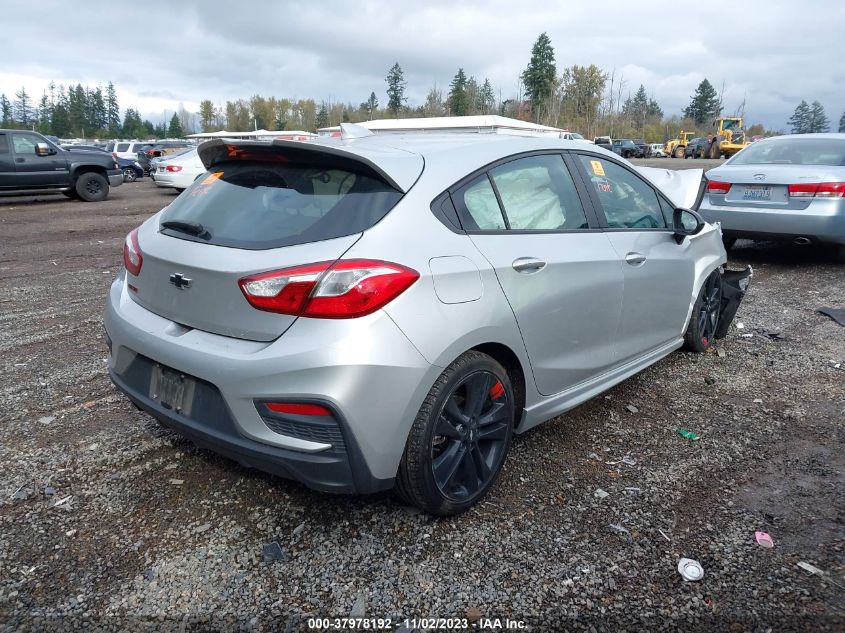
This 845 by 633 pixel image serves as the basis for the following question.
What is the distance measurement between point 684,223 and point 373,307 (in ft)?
8.80

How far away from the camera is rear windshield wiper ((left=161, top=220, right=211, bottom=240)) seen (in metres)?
2.58

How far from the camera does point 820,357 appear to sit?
480 centimetres

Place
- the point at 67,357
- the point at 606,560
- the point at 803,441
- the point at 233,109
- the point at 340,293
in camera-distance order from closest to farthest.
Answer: the point at 340,293, the point at 606,560, the point at 803,441, the point at 67,357, the point at 233,109

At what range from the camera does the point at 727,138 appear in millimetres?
49531

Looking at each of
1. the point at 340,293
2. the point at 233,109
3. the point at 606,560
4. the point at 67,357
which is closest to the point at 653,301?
the point at 606,560

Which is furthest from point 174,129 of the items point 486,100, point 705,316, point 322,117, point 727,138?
point 705,316

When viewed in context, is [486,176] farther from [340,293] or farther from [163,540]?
[163,540]

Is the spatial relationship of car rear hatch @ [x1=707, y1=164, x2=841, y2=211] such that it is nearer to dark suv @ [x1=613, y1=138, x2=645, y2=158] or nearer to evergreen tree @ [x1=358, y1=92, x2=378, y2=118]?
dark suv @ [x1=613, y1=138, x2=645, y2=158]

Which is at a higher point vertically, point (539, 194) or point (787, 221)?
point (539, 194)

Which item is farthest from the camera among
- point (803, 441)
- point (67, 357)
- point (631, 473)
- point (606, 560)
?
point (67, 357)

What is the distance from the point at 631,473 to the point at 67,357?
3.88 m

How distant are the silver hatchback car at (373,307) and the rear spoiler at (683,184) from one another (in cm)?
446

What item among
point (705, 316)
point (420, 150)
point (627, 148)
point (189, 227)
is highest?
point (627, 148)

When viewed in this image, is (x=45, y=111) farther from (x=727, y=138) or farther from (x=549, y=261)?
(x=549, y=261)
